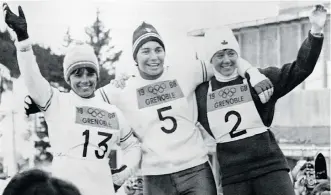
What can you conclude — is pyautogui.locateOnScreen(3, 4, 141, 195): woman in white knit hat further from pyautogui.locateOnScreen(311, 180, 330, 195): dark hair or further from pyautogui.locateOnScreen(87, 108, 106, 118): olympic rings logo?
pyautogui.locateOnScreen(311, 180, 330, 195): dark hair

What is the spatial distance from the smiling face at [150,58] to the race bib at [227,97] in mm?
295

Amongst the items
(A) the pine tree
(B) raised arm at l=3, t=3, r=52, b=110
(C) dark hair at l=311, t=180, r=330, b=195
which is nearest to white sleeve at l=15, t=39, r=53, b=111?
(B) raised arm at l=3, t=3, r=52, b=110

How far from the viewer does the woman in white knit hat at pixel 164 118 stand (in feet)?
10.8

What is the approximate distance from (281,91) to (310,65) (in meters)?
0.19

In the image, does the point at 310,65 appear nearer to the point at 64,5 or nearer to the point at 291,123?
the point at 64,5

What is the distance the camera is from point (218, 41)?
10.9 ft

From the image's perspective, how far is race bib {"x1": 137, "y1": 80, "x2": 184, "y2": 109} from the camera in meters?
3.35

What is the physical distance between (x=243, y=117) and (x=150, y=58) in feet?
1.78

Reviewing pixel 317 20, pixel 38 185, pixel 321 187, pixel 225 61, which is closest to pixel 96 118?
pixel 225 61

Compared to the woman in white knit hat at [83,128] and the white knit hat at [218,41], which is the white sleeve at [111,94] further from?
the white knit hat at [218,41]

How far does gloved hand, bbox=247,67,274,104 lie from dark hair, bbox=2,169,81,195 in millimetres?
1605

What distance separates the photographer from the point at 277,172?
10.8ft

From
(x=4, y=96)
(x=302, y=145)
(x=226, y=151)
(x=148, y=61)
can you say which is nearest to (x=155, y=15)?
(x=148, y=61)

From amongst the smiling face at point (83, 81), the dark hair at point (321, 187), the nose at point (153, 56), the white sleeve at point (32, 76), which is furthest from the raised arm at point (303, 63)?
the dark hair at point (321, 187)
